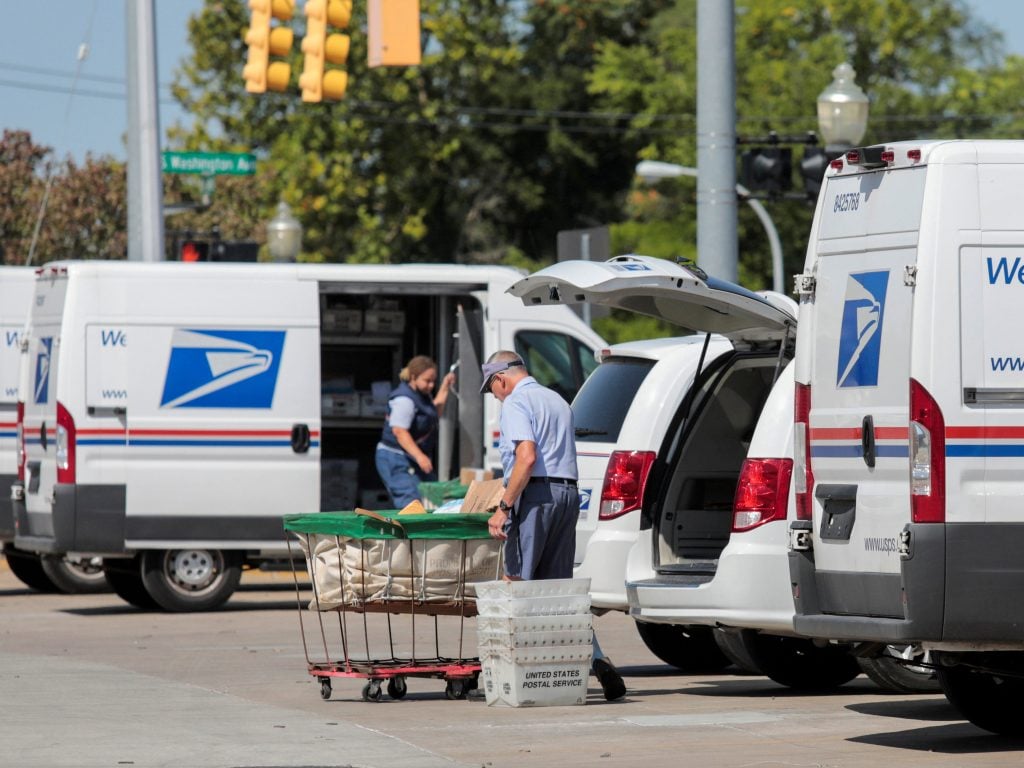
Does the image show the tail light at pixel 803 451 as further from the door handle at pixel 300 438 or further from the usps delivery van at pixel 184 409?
the door handle at pixel 300 438

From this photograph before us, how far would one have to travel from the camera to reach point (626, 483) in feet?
35.7

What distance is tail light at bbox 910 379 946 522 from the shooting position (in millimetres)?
8055

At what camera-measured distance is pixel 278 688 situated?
11.1 m

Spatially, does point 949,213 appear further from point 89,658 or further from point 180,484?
point 180,484

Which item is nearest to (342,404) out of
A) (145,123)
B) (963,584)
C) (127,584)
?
(127,584)

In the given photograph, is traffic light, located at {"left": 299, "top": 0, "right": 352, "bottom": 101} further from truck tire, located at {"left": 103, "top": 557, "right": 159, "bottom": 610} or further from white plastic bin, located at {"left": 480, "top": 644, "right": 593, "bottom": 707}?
white plastic bin, located at {"left": 480, "top": 644, "right": 593, "bottom": 707}

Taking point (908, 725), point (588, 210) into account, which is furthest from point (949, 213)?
point (588, 210)

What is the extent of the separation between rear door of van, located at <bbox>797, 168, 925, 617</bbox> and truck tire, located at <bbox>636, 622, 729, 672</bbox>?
3260mm

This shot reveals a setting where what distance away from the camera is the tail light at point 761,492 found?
392 inches

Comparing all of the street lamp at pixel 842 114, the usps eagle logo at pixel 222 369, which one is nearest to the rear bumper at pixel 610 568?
the usps eagle logo at pixel 222 369

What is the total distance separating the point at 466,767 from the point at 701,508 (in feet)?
10.4

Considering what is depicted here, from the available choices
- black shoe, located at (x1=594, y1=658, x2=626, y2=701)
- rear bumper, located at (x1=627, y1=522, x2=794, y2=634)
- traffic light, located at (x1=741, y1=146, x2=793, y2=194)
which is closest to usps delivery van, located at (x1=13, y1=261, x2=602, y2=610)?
traffic light, located at (x1=741, y1=146, x2=793, y2=194)

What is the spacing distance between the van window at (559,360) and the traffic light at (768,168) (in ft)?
8.29

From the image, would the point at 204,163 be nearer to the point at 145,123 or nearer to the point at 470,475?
the point at 145,123
